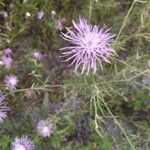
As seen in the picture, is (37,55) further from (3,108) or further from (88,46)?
(88,46)

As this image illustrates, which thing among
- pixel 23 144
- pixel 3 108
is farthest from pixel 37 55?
pixel 23 144

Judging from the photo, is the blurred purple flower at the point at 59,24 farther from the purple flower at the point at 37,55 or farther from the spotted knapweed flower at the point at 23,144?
the spotted knapweed flower at the point at 23,144

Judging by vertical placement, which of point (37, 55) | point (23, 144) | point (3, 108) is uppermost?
point (37, 55)

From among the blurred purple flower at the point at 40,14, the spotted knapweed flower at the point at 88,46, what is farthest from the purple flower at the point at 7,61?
the spotted knapweed flower at the point at 88,46

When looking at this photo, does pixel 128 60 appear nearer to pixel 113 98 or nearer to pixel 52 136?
pixel 113 98

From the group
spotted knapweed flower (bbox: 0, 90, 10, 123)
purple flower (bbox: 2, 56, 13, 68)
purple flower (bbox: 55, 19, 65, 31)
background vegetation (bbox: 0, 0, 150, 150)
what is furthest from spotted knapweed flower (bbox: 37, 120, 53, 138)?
purple flower (bbox: 55, 19, 65, 31)

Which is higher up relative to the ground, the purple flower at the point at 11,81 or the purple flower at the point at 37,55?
the purple flower at the point at 37,55

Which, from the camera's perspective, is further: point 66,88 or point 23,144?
point 66,88
